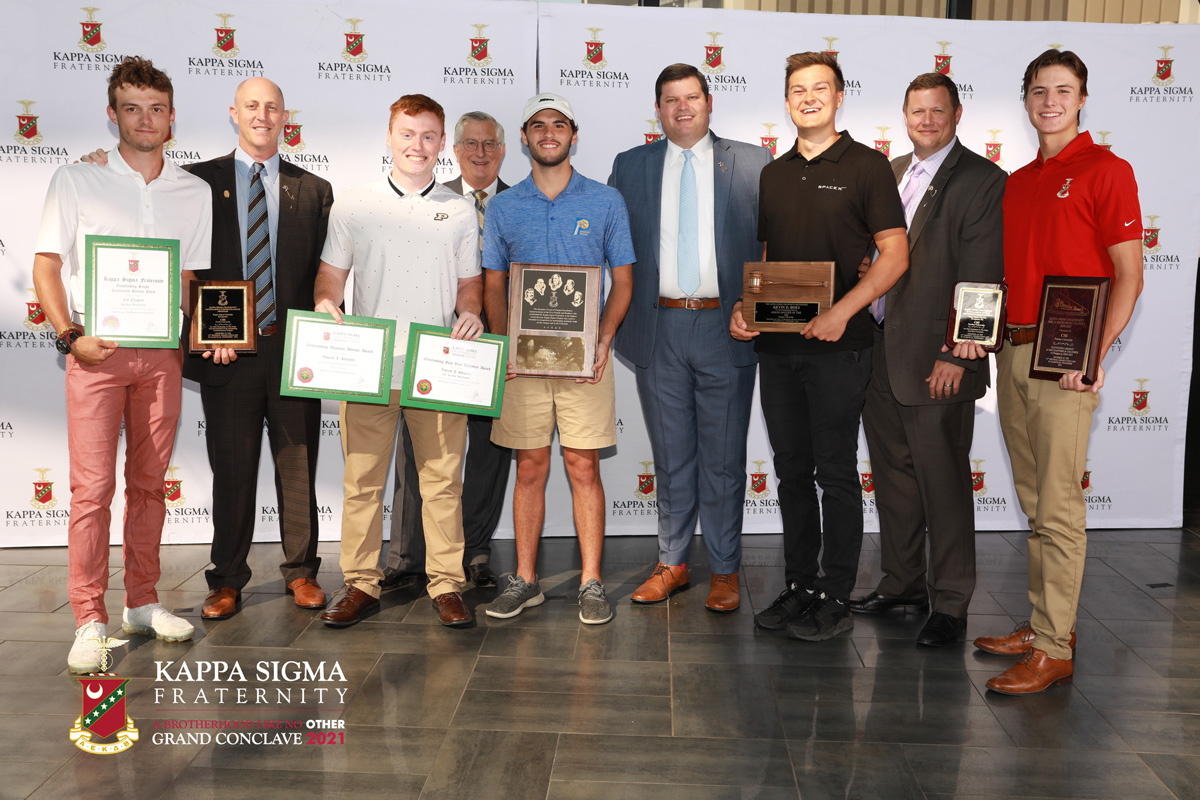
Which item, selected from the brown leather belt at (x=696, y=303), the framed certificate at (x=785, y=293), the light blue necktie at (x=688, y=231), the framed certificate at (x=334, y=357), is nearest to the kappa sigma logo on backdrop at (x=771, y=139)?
the light blue necktie at (x=688, y=231)

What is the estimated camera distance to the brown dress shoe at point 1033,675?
9.78ft

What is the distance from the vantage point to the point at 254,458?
3732 millimetres

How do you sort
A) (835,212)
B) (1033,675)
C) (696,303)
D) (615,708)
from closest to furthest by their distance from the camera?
(615,708), (1033,675), (835,212), (696,303)

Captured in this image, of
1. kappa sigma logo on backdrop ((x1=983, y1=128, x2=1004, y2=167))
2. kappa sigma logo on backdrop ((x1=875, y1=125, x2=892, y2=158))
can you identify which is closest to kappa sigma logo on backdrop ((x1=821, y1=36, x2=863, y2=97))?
kappa sigma logo on backdrop ((x1=875, y1=125, x2=892, y2=158))

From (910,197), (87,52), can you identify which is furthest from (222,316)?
(910,197)

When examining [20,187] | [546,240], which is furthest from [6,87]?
[546,240]

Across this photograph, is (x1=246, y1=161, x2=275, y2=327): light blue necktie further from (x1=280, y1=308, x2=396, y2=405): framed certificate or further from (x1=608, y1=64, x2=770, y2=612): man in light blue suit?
(x1=608, y1=64, x2=770, y2=612): man in light blue suit

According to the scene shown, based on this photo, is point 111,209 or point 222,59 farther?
point 222,59

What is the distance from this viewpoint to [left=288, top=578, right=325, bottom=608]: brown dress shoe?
3705mm

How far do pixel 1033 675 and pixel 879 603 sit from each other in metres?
0.80

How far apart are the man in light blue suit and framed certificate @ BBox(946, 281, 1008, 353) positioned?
0.83 metres

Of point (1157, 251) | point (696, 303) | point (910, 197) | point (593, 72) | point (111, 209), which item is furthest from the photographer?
point (1157, 251)

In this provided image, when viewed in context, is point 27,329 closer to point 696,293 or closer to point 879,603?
point 696,293

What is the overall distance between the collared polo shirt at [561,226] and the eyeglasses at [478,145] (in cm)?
75
